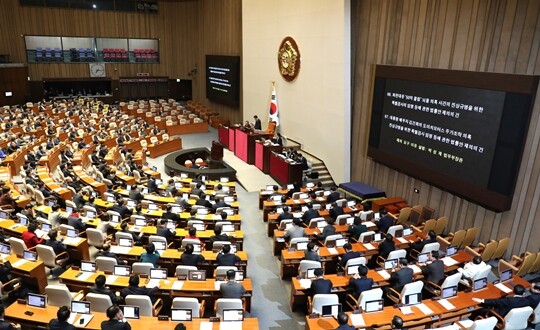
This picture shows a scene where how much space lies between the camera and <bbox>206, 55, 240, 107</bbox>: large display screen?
24.0 metres

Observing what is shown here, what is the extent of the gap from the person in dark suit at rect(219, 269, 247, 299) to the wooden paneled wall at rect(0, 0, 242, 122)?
721 inches

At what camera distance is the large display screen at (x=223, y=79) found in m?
24.0

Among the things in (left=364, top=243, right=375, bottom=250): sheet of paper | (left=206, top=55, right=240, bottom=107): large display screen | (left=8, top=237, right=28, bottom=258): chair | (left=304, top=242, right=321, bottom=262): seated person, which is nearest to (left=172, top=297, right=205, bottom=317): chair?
(left=304, top=242, right=321, bottom=262): seated person

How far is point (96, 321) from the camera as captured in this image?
6176mm

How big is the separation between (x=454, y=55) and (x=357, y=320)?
7.83 metres

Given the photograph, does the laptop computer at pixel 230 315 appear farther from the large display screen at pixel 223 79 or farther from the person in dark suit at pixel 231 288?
the large display screen at pixel 223 79

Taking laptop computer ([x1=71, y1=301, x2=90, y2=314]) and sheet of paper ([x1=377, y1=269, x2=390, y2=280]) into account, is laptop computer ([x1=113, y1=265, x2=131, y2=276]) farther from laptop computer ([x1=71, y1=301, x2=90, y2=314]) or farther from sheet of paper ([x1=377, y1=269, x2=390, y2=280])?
sheet of paper ([x1=377, y1=269, x2=390, y2=280])

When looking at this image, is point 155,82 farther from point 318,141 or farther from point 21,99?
point 318,141

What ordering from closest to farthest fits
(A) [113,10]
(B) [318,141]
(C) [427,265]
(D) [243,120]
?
1. (C) [427,265]
2. (B) [318,141]
3. (D) [243,120]
4. (A) [113,10]

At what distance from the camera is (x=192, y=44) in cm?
3228

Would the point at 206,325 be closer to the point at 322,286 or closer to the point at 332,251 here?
the point at 322,286

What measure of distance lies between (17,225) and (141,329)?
5.50 metres

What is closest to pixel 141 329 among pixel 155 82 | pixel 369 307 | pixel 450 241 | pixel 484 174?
pixel 369 307

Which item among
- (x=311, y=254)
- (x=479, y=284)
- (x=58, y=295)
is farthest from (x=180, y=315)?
(x=479, y=284)
